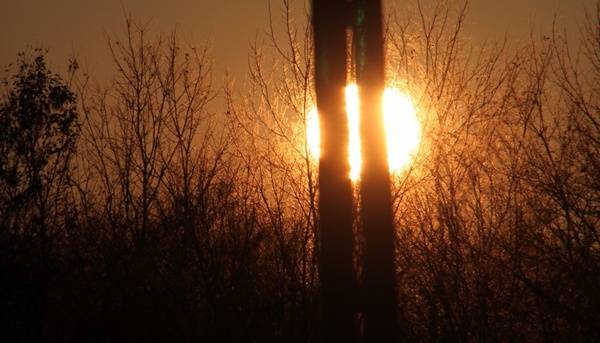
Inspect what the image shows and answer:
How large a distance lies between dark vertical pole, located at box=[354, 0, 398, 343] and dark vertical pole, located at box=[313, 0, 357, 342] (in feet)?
0.48

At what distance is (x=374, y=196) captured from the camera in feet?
16.4

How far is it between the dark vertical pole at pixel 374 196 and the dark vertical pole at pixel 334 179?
5.7 inches

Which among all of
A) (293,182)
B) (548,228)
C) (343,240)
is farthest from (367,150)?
(548,228)

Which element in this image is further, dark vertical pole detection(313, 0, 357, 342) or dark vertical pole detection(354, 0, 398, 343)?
dark vertical pole detection(313, 0, 357, 342)

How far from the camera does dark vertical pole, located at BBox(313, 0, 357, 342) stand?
4.79 m

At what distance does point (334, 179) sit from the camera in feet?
16.0

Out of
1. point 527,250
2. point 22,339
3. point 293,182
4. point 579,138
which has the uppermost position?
point 579,138

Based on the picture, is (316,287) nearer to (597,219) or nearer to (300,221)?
(300,221)

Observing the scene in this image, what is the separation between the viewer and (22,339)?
7109mm

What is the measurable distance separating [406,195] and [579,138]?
2292 millimetres

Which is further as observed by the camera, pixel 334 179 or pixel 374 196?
pixel 374 196

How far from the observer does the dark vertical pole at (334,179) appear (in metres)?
4.79

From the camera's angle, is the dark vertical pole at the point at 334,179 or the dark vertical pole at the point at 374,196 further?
the dark vertical pole at the point at 334,179

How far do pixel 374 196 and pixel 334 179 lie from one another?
34 cm
